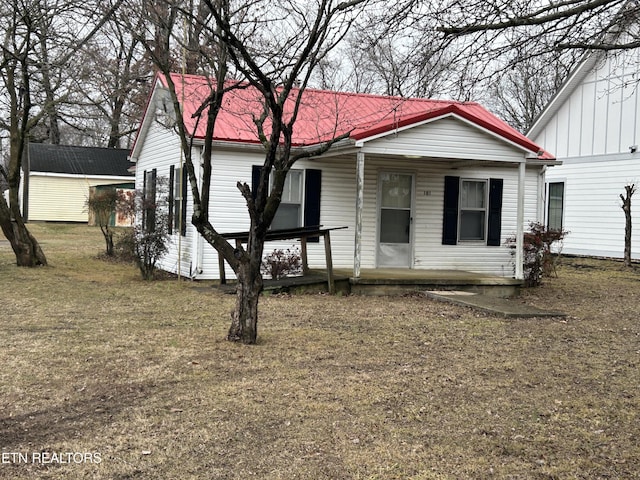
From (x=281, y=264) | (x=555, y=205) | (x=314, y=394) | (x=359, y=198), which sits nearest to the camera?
(x=314, y=394)

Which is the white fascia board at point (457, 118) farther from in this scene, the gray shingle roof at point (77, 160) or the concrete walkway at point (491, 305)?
the gray shingle roof at point (77, 160)

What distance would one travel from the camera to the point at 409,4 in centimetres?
569

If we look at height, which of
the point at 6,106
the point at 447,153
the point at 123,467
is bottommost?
the point at 123,467

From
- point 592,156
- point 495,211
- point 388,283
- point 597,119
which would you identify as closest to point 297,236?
point 388,283

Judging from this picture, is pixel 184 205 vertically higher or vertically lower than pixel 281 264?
higher

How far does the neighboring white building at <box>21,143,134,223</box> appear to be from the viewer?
3584 centimetres

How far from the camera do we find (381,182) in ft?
45.2

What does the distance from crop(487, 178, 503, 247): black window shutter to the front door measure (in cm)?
184

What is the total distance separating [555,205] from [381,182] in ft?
34.4

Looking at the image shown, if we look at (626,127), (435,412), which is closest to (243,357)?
(435,412)

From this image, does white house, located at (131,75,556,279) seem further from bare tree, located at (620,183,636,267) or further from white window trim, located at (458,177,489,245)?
bare tree, located at (620,183,636,267)

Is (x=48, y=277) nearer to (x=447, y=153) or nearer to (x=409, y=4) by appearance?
(x=447, y=153)

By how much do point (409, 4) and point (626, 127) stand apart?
51.2 ft

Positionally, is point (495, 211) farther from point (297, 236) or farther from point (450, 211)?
point (297, 236)
